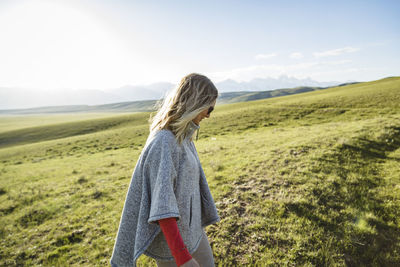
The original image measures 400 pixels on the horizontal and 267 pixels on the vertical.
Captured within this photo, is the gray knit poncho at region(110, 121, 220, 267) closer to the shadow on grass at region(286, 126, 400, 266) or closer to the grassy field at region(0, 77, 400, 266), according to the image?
the grassy field at region(0, 77, 400, 266)

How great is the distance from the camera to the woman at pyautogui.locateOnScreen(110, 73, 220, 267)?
191cm

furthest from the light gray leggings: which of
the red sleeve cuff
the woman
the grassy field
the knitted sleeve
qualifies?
the grassy field

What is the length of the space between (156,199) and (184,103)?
3.43 feet

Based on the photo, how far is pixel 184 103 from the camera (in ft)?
7.38

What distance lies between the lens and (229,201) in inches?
267

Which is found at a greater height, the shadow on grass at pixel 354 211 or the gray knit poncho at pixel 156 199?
the gray knit poncho at pixel 156 199

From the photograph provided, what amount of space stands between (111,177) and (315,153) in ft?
37.4

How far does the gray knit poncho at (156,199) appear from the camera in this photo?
1.92 m

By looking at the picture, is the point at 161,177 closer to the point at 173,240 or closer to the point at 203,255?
the point at 173,240

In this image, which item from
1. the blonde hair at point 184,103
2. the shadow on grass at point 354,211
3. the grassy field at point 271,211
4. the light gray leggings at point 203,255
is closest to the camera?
the blonde hair at point 184,103

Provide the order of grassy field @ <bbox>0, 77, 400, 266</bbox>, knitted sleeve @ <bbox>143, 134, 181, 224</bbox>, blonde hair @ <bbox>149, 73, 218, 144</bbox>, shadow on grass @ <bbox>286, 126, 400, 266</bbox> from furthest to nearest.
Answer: grassy field @ <bbox>0, 77, 400, 266</bbox>, shadow on grass @ <bbox>286, 126, 400, 266</bbox>, blonde hair @ <bbox>149, 73, 218, 144</bbox>, knitted sleeve @ <bbox>143, 134, 181, 224</bbox>

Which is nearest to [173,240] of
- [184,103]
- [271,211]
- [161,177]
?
[161,177]

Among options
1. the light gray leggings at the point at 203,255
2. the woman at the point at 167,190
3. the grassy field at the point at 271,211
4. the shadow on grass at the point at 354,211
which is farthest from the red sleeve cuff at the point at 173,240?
the shadow on grass at the point at 354,211

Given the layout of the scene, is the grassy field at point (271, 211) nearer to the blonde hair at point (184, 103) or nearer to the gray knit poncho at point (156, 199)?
the gray knit poncho at point (156, 199)
